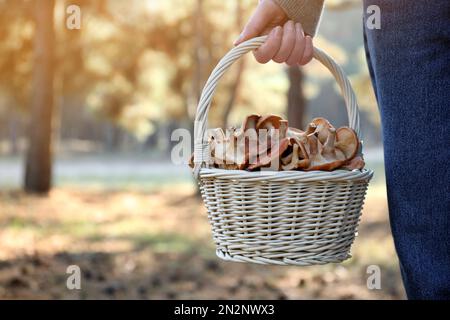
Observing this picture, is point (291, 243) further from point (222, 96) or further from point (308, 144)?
point (222, 96)

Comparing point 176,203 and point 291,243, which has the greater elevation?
point 291,243

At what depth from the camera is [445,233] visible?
1.36 m

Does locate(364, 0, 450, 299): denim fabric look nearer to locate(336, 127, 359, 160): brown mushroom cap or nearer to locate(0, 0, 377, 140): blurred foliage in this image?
locate(336, 127, 359, 160): brown mushroom cap

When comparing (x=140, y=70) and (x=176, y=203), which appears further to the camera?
(x=140, y=70)

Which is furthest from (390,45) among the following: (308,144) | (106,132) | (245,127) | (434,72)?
(106,132)

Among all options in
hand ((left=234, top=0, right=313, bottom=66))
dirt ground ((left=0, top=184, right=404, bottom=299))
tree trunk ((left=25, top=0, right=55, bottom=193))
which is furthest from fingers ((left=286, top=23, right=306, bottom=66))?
tree trunk ((left=25, top=0, right=55, bottom=193))

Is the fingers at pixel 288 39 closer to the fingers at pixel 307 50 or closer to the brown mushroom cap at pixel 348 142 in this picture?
the fingers at pixel 307 50

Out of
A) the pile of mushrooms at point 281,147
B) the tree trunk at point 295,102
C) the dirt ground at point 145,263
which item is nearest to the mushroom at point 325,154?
the pile of mushrooms at point 281,147

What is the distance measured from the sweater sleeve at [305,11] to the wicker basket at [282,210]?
106mm

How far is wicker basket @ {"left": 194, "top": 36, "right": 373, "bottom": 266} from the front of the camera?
5.42 ft

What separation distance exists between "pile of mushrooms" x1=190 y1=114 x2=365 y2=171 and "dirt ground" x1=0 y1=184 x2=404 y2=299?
2.13m

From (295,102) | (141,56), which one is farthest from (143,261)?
(141,56)

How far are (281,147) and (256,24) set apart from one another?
37cm
